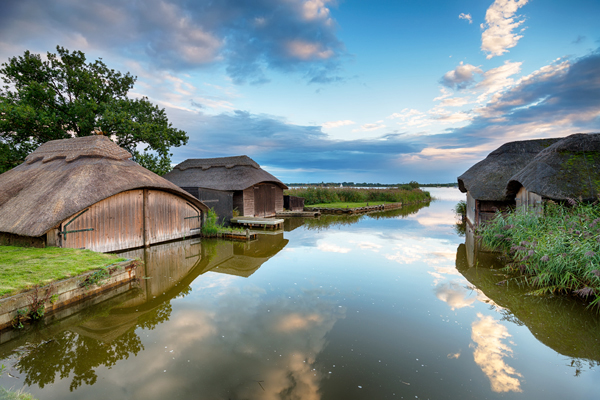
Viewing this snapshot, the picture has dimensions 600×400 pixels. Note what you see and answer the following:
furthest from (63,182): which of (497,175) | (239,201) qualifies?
(497,175)

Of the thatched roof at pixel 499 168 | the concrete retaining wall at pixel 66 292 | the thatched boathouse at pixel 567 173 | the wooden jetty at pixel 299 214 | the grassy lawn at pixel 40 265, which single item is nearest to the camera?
the concrete retaining wall at pixel 66 292

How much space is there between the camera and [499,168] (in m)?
15.2

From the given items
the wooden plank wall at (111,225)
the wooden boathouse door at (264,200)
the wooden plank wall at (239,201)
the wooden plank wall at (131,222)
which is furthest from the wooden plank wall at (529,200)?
the wooden boathouse door at (264,200)

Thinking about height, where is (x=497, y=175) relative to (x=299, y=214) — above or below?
above

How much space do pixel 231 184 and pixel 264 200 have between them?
358cm

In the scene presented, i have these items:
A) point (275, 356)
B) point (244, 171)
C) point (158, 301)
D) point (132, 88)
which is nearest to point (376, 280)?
point (275, 356)

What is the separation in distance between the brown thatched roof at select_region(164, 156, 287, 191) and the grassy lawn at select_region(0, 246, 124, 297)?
12.6 m

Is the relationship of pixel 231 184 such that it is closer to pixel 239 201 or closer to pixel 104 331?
pixel 239 201

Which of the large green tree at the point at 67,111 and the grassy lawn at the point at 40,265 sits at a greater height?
the large green tree at the point at 67,111

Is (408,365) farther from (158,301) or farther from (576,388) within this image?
(158,301)

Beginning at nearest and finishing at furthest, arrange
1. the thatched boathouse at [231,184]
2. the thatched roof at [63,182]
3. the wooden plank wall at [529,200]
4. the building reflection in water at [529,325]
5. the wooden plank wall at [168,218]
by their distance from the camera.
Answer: the building reflection in water at [529,325]
the thatched roof at [63,182]
the wooden plank wall at [529,200]
the wooden plank wall at [168,218]
the thatched boathouse at [231,184]

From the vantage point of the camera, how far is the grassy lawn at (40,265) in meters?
5.66

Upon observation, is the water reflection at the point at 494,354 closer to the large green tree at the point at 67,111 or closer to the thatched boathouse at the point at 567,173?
the thatched boathouse at the point at 567,173

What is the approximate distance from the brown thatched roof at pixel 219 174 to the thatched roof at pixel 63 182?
6953 mm
